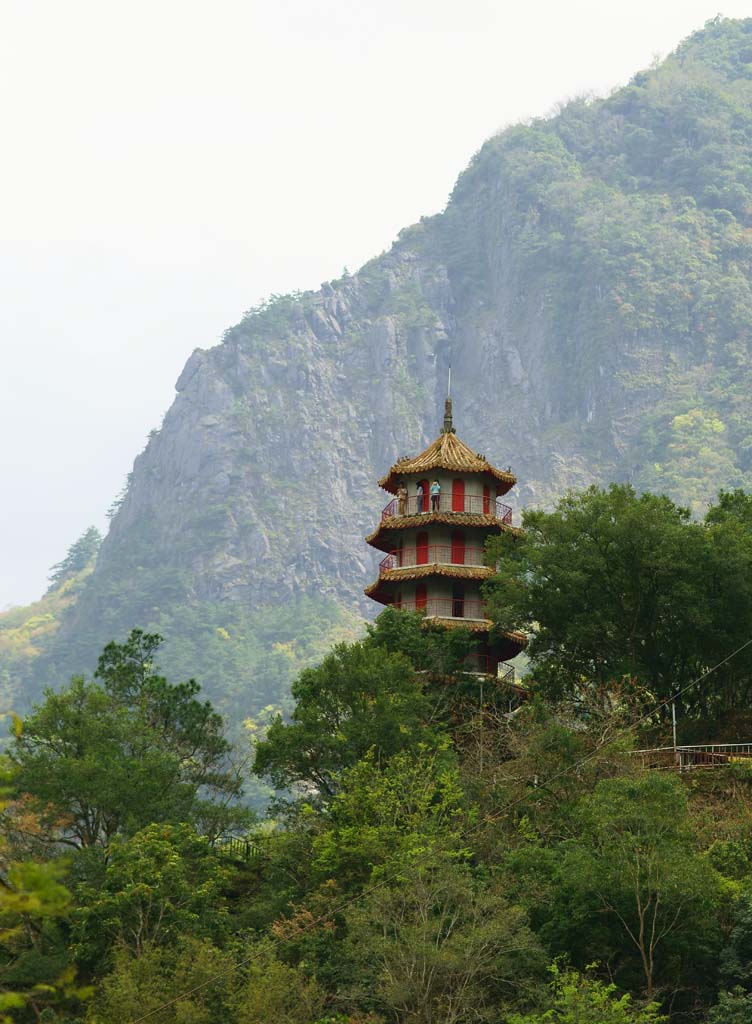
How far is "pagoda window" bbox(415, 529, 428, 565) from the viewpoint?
64.3 m

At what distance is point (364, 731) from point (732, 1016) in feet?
54.3

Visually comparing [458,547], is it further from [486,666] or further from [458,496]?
[486,666]

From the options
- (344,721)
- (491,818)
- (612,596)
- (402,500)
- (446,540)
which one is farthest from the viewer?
(402,500)

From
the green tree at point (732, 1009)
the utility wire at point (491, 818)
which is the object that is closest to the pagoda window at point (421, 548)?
the utility wire at point (491, 818)

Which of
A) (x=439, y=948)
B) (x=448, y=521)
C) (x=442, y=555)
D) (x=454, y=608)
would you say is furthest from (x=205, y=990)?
(x=448, y=521)

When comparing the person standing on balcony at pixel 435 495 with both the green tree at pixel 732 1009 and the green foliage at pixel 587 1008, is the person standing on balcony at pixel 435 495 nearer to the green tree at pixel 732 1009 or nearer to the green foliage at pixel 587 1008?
the green foliage at pixel 587 1008

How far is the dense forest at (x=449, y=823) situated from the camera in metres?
39.2

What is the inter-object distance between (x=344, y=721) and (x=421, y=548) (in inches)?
561

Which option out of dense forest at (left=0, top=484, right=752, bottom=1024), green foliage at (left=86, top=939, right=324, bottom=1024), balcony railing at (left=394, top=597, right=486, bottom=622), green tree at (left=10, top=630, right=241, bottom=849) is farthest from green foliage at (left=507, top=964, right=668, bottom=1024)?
balcony railing at (left=394, top=597, right=486, bottom=622)

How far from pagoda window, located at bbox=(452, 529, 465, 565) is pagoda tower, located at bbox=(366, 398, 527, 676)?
0.04 m

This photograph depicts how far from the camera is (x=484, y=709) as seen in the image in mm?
55906

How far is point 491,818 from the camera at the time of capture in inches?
1833

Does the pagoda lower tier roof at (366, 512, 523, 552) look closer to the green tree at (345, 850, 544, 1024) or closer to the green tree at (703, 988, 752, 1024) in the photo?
the green tree at (345, 850, 544, 1024)

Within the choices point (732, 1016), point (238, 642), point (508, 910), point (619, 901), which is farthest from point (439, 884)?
point (238, 642)
